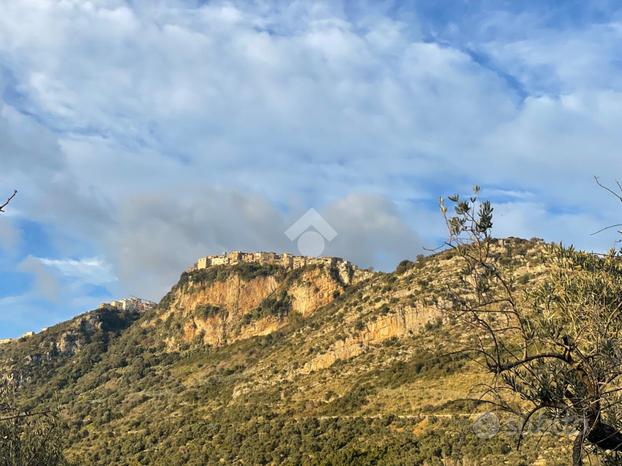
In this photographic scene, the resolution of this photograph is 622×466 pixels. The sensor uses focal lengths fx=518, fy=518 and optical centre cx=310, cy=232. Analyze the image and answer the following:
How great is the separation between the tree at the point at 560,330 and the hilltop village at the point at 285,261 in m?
116

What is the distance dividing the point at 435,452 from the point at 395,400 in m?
19.0

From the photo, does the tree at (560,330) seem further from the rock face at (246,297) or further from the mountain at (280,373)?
the rock face at (246,297)

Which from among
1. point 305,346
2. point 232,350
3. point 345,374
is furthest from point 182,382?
point 345,374

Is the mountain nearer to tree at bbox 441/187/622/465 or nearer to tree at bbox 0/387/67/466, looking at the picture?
tree at bbox 441/187/622/465

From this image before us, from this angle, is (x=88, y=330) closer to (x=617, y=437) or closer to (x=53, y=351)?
(x=53, y=351)

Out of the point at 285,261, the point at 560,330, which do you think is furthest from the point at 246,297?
the point at 560,330

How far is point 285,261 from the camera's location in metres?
148

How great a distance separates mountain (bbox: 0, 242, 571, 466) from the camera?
1863 inches

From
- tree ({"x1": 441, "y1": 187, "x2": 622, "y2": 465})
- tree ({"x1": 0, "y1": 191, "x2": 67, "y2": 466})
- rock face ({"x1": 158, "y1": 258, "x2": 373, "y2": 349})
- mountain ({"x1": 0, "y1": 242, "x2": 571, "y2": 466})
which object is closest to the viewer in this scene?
tree ({"x1": 441, "y1": 187, "x2": 622, "y2": 465})

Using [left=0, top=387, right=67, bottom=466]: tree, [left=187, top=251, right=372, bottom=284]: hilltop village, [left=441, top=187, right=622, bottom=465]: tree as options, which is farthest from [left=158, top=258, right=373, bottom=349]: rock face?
[left=441, top=187, right=622, bottom=465]: tree

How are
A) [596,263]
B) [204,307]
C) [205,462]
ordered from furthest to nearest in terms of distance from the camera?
[204,307]
[205,462]
[596,263]

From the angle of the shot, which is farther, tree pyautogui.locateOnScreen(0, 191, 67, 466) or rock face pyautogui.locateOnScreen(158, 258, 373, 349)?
rock face pyautogui.locateOnScreen(158, 258, 373, 349)

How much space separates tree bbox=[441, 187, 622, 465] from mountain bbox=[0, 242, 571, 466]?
2.00 feet

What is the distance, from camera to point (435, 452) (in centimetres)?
3894
